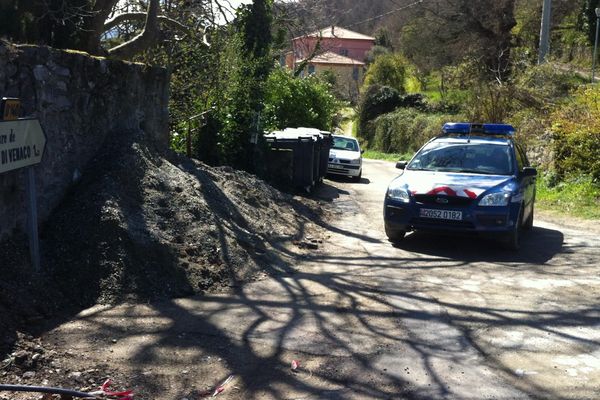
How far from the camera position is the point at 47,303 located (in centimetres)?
545

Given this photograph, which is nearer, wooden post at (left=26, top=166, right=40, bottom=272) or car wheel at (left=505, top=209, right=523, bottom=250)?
wooden post at (left=26, top=166, right=40, bottom=272)

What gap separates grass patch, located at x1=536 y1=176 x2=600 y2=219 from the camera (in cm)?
1373

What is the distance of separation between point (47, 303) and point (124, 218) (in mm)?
1313

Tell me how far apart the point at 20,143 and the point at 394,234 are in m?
5.82

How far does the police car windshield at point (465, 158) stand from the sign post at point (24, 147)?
20.4ft

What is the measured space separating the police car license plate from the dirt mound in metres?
2.06

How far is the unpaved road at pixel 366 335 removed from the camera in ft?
15.1

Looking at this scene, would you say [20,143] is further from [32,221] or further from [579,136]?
[579,136]

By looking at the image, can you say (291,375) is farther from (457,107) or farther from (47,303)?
(457,107)

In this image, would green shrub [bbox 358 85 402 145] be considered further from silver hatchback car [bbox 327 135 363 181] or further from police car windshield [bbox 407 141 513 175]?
police car windshield [bbox 407 141 513 175]

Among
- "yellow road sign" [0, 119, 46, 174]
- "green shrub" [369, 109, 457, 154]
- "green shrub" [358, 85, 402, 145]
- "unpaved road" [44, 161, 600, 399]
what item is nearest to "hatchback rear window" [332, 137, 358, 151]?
"green shrub" [369, 109, 457, 154]

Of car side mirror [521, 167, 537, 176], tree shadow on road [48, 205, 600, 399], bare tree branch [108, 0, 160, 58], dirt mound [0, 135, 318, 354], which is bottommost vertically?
tree shadow on road [48, 205, 600, 399]

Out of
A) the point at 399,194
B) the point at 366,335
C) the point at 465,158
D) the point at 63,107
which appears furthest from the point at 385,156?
Result: the point at 366,335

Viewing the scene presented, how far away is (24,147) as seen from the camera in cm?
538
